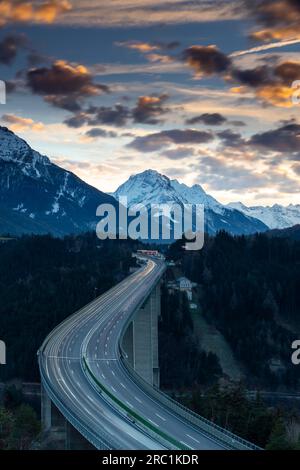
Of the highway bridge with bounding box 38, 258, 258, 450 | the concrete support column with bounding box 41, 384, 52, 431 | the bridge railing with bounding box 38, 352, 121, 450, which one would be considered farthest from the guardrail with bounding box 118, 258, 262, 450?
the concrete support column with bounding box 41, 384, 52, 431

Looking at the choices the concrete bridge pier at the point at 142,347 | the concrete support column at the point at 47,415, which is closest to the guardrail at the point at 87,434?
the concrete support column at the point at 47,415

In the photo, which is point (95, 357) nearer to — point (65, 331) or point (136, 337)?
point (65, 331)

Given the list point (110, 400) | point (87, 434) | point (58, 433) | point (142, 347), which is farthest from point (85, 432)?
point (142, 347)

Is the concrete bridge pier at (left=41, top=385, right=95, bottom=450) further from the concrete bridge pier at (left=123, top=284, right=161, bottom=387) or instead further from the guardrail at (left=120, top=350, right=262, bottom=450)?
the concrete bridge pier at (left=123, top=284, right=161, bottom=387)

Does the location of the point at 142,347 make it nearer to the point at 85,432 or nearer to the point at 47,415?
the point at 47,415

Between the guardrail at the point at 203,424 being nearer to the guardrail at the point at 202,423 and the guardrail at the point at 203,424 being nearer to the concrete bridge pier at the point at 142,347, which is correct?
the guardrail at the point at 202,423

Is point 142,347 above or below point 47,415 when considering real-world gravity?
above
